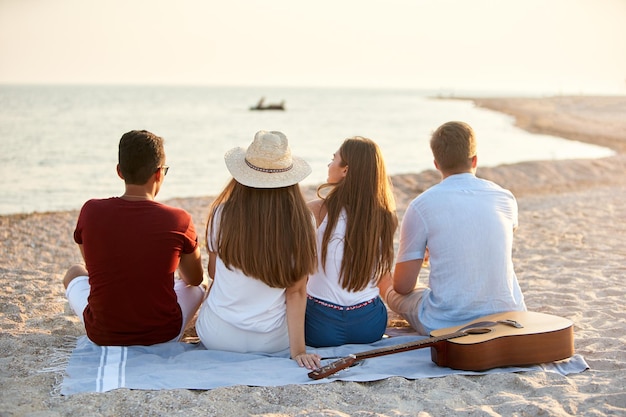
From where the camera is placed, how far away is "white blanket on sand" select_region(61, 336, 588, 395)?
327 centimetres

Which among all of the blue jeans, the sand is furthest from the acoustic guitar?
the blue jeans

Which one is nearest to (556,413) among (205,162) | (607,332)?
(607,332)

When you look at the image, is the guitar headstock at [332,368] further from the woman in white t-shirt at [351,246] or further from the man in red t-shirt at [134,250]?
the man in red t-shirt at [134,250]

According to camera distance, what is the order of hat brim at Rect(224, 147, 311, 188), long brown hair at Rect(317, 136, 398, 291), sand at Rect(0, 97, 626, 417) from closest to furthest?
sand at Rect(0, 97, 626, 417)
hat brim at Rect(224, 147, 311, 188)
long brown hair at Rect(317, 136, 398, 291)

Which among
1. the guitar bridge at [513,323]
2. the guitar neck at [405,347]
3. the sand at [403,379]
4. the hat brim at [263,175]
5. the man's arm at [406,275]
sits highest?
the hat brim at [263,175]

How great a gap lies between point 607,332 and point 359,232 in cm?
174

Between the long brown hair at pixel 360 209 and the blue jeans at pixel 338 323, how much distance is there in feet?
0.57

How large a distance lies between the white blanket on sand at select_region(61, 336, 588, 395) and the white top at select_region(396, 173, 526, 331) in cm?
37

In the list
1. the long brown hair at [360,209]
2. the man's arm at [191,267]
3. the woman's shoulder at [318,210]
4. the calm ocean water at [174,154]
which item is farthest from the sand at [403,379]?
the calm ocean water at [174,154]

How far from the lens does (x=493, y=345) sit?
11.3ft

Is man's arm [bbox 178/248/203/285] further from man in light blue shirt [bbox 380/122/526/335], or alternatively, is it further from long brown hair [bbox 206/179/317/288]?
man in light blue shirt [bbox 380/122/526/335]

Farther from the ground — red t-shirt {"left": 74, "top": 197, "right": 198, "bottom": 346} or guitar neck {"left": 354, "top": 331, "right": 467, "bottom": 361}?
red t-shirt {"left": 74, "top": 197, "right": 198, "bottom": 346}

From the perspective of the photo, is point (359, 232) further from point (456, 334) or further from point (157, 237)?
point (157, 237)

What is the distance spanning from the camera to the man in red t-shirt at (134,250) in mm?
3459
